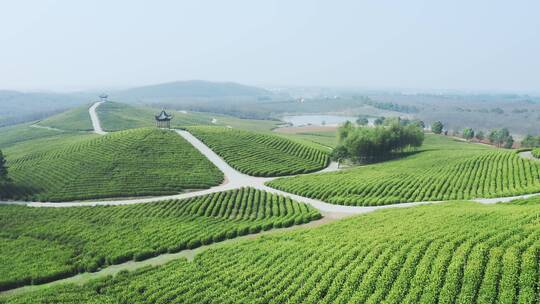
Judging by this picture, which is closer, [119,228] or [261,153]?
[119,228]

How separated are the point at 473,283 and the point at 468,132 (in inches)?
5331

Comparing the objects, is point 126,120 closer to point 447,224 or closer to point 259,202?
point 259,202

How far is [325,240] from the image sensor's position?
3206 centimetres

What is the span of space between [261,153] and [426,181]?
34.0m

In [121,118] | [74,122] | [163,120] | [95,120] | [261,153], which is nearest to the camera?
[261,153]

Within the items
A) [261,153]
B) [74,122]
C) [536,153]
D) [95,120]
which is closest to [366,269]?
[261,153]

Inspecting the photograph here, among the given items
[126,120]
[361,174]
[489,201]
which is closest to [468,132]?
[361,174]

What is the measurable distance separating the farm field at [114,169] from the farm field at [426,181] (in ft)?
53.8

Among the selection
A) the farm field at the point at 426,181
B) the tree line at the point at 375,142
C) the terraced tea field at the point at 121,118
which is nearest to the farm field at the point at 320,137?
Result: the tree line at the point at 375,142

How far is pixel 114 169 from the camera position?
63.9 m

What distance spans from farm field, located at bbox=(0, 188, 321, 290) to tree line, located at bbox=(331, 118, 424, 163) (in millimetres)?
34094

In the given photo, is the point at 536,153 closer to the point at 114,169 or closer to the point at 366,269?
the point at 366,269

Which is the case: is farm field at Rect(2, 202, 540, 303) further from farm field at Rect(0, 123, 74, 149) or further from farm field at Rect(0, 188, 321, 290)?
farm field at Rect(0, 123, 74, 149)

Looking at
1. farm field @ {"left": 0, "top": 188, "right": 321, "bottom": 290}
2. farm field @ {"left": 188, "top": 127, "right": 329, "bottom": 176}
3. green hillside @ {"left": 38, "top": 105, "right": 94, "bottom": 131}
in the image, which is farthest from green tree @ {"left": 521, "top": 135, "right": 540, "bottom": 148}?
green hillside @ {"left": 38, "top": 105, "right": 94, "bottom": 131}
